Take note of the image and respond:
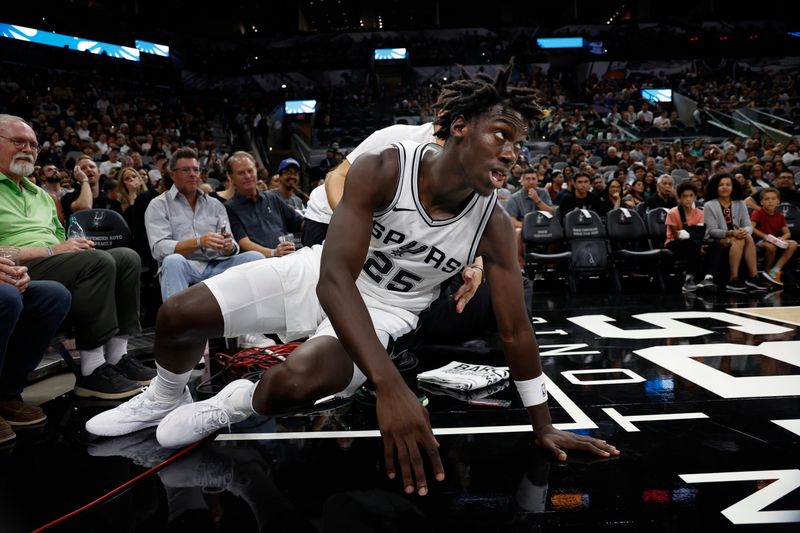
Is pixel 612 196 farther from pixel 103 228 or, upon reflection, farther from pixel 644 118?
pixel 644 118

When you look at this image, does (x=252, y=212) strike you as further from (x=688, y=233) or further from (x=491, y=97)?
(x=688, y=233)

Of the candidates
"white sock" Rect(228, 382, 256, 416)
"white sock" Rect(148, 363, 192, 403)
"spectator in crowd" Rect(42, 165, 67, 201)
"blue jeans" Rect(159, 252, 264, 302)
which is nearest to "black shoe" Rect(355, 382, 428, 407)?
"white sock" Rect(228, 382, 256, 416)

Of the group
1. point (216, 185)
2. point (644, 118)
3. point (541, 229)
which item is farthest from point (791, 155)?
point (216, 185)

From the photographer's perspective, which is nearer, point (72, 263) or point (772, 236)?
point (72, 263)

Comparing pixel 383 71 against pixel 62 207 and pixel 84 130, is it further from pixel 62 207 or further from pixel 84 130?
pixel 62 207

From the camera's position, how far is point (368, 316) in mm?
1481

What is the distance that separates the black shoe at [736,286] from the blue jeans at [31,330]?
6.27m

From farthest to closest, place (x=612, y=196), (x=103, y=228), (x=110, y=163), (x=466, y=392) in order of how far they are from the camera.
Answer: (x=110, y=163) → (x=612, y=196) → (x=103, y=228) → (x=466, y=392)

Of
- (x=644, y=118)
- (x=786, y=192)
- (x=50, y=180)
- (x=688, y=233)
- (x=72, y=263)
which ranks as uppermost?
(x=644, y=118)

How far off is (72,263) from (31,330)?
1.23 ft

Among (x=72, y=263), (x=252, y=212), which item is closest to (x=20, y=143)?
(x=72, y=263)

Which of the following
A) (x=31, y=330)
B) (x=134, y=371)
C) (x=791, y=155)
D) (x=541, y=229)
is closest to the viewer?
(x=31, y=330)

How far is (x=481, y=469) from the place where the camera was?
1682mm

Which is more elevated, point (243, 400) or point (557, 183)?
point (557, 183)
